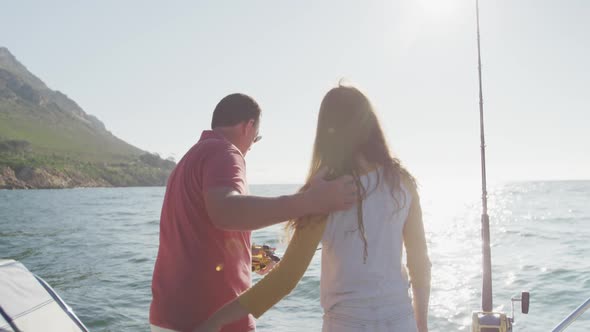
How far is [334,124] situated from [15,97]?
17563 centimetres

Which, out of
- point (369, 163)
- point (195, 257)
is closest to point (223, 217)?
point (195, 257)

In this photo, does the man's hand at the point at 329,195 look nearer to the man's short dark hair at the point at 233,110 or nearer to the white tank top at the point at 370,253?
the white tank top at the point at 370,253

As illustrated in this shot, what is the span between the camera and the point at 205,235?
2.36 metres

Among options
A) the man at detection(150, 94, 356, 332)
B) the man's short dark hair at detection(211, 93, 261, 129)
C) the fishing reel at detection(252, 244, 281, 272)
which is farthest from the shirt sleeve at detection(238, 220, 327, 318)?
the fishing reel at detection(252, 244, 281, 272)

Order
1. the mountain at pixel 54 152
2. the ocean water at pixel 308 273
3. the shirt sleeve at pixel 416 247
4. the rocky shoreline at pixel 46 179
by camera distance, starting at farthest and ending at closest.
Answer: the mountain at pixel 54 152 → the rocky shoreline at pixel 46 179 → the ocean water at pixel 308 273 → the shirt sleeve at pixel 416 247

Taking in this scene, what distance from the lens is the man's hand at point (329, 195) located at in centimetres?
187

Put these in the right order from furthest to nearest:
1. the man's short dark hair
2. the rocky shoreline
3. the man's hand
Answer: the rocky shoreline < the man's short dark hair < the man's hand

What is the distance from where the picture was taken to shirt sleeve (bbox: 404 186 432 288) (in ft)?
7.16

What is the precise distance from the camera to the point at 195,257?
238 cm

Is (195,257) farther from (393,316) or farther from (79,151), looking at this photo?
(79,151)

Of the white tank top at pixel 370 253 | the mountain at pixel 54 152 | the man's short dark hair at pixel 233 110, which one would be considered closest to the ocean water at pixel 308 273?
the white tank top at pixel 370 253

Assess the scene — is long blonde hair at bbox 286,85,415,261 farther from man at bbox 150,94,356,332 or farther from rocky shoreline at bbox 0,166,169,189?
rocky shoreline at bbox 0,166,169,189

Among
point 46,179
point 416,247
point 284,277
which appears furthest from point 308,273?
point 46,179

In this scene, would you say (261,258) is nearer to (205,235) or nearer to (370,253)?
(205,235)
